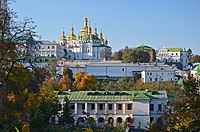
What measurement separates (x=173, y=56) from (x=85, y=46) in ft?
71.3

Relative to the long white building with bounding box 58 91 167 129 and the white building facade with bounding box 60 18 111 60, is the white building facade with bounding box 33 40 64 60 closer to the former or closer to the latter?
the white building facade with bounding box 60 18 111 60

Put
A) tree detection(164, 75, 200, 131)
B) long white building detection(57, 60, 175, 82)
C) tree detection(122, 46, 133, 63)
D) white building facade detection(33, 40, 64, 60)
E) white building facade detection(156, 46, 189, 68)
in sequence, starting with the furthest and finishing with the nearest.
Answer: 1. white building facade detection(156, 46, 189, 68)
2. white building facade detection(33, 40, 64, 60)
3. tree detection(122, 46, 133, 63)
4. long white building detection(57, 60, 175, 82)
5. tree detection(164, 75, 200, 131)

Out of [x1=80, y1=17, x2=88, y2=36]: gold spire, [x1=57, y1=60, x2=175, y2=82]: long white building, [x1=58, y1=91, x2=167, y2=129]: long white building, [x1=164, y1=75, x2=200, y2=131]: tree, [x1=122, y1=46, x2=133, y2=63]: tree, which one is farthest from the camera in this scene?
[x1=80, y1=17, x2=88, y2=36]: gold spire

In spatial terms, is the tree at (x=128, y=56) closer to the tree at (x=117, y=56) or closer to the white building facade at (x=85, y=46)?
the white building facade at (x=85, y=46)

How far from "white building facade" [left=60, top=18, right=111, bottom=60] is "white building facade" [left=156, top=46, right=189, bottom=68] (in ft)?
45.5

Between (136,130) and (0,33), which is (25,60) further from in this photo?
(136,130)

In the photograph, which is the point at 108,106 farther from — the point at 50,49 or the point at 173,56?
the point at 173,56

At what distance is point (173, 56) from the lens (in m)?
101

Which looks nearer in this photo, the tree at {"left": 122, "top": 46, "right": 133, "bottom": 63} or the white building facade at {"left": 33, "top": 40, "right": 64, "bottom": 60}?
the tree at {"left": 122, "top": 46, "right": 133, "bottom": 63}

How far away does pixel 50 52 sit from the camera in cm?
8575

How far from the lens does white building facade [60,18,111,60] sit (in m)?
91.6

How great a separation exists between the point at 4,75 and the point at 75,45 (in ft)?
265

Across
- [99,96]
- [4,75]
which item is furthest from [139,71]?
Answer: [4,75]

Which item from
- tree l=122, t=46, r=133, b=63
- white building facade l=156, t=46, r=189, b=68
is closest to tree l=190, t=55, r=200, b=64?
white building facade l=156, t=46, r=189, b=68
